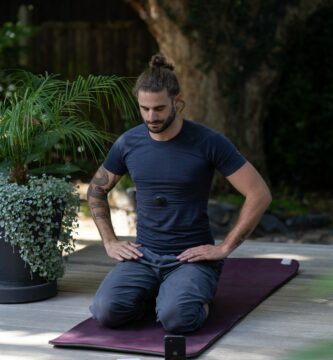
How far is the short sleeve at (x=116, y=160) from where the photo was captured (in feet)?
10.9

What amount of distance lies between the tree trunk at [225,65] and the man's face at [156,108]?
4.06 meters

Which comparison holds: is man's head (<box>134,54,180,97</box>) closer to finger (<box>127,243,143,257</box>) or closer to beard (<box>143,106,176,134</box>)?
beard (<box>143,106,176,134</box>)

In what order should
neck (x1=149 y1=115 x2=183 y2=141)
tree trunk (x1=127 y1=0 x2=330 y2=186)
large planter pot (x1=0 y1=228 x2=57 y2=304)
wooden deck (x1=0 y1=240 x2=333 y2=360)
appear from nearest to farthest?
wooden deck (x1=0 y1=240 x2=333 y2=360) → neck (x1=149 y1=115 x2=183 y2=141) → large planter pot (x1=0 y1=228 x2=57 y2=304) → tree trunk (x1=127 y1=0 x2=330 y2=186)

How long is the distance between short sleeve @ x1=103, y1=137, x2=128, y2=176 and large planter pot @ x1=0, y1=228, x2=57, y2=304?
0.50m

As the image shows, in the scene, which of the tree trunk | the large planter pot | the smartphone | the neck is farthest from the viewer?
the tree trunk

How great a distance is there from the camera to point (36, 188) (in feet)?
11.1

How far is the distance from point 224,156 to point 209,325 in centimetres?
62

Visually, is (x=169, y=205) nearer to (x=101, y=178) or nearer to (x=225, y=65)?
(x=101, y=178)

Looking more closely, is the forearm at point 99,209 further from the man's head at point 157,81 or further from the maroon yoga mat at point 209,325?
the man's head at point 157,81

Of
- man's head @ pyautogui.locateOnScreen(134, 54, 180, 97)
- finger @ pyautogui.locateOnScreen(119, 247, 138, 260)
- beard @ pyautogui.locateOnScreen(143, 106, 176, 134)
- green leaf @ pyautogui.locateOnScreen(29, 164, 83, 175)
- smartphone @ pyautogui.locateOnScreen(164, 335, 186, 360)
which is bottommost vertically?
smartphone @ pyautogui.locateOnScreen(164, 335, 186, 360)

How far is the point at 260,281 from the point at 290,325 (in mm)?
685

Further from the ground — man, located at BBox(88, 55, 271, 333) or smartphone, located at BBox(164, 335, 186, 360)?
man, located at BBox(88, 55, 271, 333)

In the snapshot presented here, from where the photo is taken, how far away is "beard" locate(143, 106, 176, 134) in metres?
3.10

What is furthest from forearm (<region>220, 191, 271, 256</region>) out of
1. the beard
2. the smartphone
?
the smartphone
